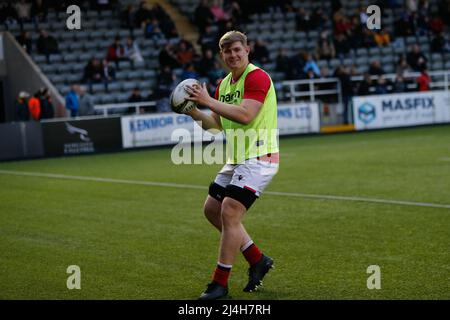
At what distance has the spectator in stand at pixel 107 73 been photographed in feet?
97.8

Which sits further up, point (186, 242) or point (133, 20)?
point (133, 20)

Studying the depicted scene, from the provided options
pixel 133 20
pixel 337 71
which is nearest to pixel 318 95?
pixel 337 71

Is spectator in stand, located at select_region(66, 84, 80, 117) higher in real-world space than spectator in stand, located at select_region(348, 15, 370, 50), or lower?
lower

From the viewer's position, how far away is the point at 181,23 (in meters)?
35.8

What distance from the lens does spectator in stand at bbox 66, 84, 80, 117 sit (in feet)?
88.6

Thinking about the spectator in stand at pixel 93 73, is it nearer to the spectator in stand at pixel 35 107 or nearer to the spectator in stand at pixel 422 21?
the spectator in stand at pixel 35 107

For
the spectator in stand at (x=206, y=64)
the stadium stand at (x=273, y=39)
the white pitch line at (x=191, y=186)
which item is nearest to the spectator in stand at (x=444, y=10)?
the stadium stand at (x=273, y=39)

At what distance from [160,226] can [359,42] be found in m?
24.8

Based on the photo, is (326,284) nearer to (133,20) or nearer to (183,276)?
(183,276)

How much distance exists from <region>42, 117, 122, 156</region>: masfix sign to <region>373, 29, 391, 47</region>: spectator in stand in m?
13.6

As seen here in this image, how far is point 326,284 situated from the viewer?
804 centimetres

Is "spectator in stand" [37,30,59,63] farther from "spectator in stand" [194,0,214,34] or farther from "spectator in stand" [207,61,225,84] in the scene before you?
"spectator in stand" [194,0,214,34]

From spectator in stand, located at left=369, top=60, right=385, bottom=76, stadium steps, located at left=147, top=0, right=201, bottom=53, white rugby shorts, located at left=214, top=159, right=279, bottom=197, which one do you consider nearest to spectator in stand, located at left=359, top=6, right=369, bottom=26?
spectator in stand, located at left=369, top=60, right=385, bottom=76

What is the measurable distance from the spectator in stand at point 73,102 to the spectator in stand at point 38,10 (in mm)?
5022
